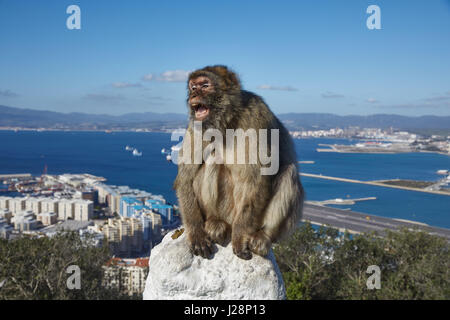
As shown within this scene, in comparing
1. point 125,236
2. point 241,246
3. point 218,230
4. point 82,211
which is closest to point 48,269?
point 218,230

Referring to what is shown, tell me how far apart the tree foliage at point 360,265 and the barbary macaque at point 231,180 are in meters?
11.1

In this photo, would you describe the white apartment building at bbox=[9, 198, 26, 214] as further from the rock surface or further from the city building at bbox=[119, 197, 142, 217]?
the rock surface

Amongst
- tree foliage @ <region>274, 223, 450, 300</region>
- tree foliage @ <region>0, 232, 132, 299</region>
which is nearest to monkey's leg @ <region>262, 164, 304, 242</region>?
tree foliage @ <region>274, 223, 450, 300</region>

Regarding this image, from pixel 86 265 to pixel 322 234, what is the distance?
11952 millimetres

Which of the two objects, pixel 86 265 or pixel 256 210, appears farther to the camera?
pixel 86 265

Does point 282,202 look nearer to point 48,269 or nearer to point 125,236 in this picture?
point 48,269

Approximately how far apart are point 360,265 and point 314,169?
78988 mm

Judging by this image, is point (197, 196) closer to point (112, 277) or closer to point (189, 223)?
point (189, 223)

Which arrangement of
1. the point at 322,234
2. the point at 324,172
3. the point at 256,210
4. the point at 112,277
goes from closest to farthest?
1. the point at 256,210
2. the point at 112,277
3. the point at 322,234
4. the point at 324,172

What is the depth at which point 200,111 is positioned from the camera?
13.7ft

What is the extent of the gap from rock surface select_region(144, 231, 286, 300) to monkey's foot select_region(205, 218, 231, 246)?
12cm

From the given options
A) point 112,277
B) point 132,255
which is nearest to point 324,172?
point 132,255

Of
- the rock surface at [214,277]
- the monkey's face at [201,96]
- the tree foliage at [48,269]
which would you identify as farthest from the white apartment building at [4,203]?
the monkey's face at [201,96]

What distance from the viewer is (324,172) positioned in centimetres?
9256
